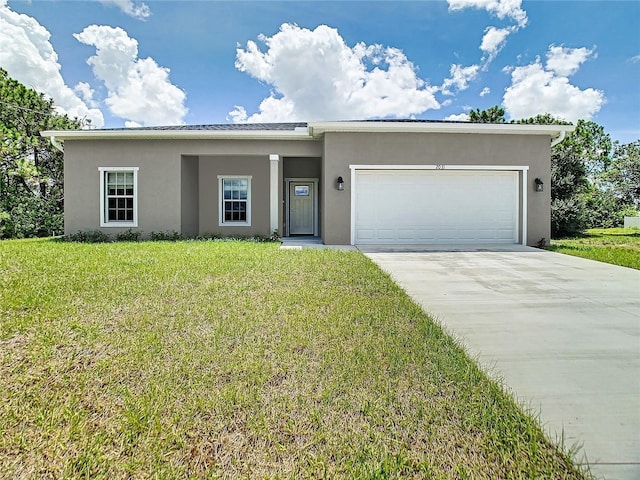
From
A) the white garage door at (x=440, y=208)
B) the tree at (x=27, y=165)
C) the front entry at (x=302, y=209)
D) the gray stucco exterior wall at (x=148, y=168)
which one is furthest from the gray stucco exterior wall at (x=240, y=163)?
→ the tree at (x=27, y=165)

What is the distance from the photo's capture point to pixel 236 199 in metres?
13.2

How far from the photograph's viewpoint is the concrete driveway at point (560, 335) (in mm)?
2191

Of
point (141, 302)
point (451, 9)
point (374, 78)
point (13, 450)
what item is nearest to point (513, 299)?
point (141, 302)

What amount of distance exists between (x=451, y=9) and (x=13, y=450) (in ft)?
45.9

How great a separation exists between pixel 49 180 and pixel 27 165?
3.99 metres

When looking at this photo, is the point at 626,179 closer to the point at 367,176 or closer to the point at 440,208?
the point at 440,208

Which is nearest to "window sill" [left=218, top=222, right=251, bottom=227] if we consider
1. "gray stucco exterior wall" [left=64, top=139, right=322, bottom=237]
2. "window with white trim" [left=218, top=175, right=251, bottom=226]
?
"window with white trim" [left=218, top=175, right=251, bottom=226]

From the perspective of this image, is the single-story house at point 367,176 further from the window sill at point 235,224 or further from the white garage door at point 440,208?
the window sill at point 235,224

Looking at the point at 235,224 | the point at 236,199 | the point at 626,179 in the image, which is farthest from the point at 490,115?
the point at 235,224

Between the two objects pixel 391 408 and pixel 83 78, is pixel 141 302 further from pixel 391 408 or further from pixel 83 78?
pixel 83 78

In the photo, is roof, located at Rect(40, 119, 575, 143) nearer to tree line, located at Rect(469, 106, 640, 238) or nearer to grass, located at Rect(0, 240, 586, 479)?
tree line, located at Rect(469, 106, 640, 238)

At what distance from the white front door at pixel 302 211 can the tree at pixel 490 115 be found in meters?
13.4

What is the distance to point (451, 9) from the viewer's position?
1162 cm

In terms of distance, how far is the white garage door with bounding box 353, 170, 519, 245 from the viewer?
10.8 metres
